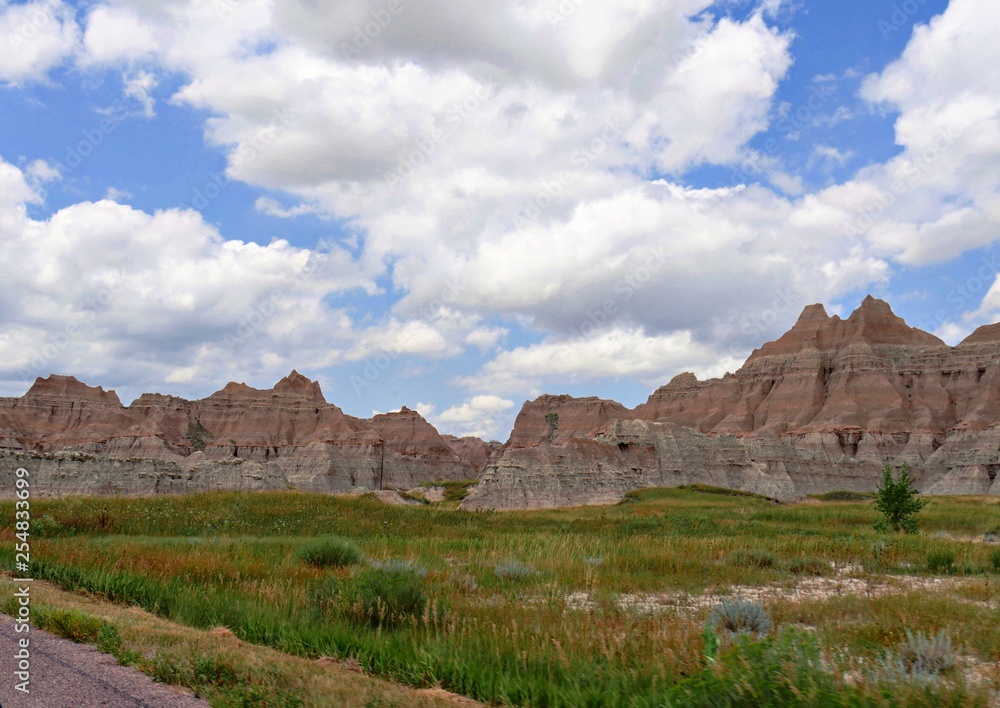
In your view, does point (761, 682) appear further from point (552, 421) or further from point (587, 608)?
point (552, 421)

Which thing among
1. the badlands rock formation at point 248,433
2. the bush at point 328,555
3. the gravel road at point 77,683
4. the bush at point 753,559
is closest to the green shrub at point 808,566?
the bush at point 753,559

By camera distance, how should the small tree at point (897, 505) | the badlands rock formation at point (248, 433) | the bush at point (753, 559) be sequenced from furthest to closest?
1. the badlands rock formation at point (248, 433)
2. the small tree at point (897, 505)
3. the bush at point (753, 559)

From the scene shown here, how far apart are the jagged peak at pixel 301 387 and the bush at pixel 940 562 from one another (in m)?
157

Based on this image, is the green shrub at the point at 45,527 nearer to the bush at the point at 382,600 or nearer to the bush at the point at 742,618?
the bush at the point at 382,600

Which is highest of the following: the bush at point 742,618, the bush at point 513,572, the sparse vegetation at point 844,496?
the bush at point 742,618

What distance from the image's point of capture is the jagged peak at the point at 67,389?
141m

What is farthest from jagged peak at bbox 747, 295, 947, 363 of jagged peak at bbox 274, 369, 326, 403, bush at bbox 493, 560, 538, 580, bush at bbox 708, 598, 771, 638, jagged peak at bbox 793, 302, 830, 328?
bush at bbox 708, 598, 771, 638

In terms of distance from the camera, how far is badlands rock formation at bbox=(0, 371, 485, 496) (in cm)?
12238

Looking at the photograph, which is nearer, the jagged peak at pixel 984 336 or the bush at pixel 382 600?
the bush at pixel 382 600

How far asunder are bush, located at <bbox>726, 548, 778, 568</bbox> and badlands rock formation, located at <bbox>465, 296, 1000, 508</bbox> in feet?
181

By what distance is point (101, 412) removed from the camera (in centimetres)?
14100

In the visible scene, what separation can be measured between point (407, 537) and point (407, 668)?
16.8 meters

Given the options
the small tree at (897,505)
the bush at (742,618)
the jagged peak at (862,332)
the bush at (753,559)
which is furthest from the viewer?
the jagged peak at (862,332)

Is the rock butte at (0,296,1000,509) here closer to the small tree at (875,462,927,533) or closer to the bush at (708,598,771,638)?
the small tree at (875,462,927,533)
